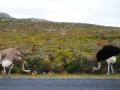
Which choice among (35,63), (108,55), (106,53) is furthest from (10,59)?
(108,55)

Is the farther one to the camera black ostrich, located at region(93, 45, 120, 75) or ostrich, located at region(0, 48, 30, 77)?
black ostrich, located at region(93, 45, 120, 75)

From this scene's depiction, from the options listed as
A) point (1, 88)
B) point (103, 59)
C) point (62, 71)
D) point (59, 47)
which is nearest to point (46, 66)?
point (62, 71)

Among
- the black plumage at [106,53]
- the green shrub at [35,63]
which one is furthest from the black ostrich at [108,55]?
the green shrub at [35,63]

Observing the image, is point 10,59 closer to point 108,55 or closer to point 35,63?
point 35,63

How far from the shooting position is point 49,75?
34781mm

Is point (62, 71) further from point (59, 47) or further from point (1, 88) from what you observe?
point (1, 88)

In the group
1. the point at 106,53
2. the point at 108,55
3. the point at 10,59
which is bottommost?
the point at 10,59

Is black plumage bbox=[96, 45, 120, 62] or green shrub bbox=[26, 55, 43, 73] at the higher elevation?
black plumage bbox=[96, 45, 120, 62]

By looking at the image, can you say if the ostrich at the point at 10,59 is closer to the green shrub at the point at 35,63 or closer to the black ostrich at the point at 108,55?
the green shrub at the point at 35,63

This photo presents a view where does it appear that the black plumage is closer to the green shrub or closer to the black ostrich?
the black ostrich

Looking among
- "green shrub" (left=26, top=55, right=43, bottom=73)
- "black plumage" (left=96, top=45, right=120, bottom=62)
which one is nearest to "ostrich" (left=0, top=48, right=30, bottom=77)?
"green shrub" (left=26, top=55, right=43, bottom=73)

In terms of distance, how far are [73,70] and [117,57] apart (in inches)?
120

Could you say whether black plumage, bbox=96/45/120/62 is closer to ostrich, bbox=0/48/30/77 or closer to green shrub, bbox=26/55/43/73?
green shrub, bbox=26/55/43/73

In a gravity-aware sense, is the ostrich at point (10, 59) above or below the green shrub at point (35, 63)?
above
